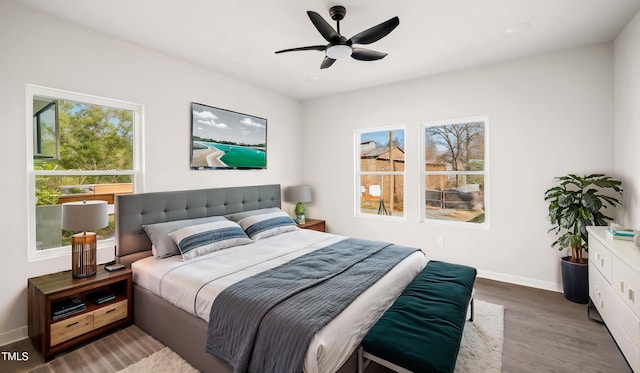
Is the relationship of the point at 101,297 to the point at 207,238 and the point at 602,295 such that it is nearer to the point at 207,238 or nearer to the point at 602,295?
the point at 207,238

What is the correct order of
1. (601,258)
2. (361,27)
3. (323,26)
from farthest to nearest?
1. (361,27)
2. (601,258)
3. (323,26)

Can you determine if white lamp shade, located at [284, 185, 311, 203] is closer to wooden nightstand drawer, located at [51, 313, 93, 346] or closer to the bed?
the bed

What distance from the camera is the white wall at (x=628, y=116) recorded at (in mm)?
2498

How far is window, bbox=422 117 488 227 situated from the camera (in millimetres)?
3842

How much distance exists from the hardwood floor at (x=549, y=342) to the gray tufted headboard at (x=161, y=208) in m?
1.00

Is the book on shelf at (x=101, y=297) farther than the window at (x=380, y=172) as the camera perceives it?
No

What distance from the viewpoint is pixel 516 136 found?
3.50m

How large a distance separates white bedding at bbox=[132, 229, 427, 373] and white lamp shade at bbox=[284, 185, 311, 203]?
1547mm

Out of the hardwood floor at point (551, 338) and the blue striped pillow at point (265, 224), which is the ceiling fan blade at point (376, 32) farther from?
the hardwood floor at point (551, 338)

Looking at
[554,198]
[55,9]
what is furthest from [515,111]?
[55,9]

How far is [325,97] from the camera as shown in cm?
507

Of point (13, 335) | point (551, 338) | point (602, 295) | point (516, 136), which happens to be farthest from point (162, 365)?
point (516, 136)

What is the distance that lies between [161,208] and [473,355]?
3.25m

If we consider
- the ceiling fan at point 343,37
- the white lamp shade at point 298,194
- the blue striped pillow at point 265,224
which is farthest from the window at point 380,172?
the ceiling fan at point 343,37
